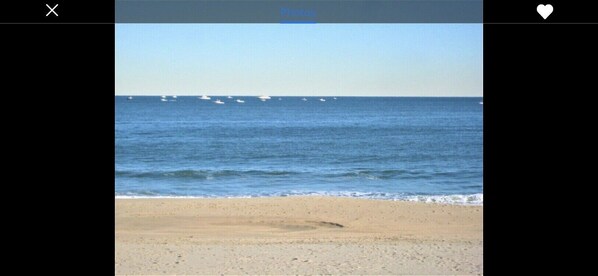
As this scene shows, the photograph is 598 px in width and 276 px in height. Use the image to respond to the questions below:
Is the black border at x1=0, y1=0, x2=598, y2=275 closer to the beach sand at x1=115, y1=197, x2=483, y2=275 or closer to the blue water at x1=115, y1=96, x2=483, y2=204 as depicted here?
the beach sand at x1=115, y1=197, x2=483, y2=275

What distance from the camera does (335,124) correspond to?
49.2 metres

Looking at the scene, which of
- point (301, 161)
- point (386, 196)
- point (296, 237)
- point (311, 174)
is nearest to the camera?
point (296, 237)

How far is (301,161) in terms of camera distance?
2627 cm

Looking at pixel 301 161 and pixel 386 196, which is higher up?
pixel 301 161

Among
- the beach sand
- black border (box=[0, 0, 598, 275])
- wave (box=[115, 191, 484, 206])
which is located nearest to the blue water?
wave (box=[115, 191, 484, 206])

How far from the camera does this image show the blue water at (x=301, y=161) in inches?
706

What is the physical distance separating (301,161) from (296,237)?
52.0ft
